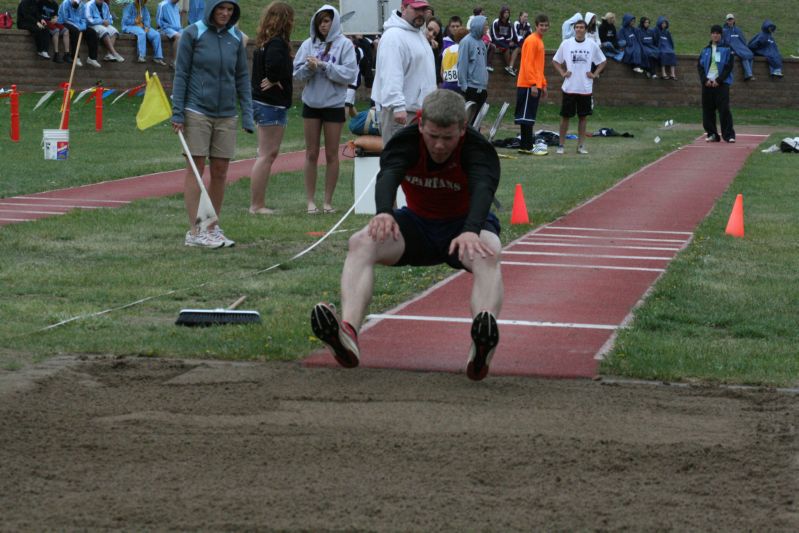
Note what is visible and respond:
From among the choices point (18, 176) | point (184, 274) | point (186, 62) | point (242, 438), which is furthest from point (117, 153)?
point (242, 438)

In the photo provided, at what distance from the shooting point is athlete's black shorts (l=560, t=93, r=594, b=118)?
21.0 m

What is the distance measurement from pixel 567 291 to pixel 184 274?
8.86 ft

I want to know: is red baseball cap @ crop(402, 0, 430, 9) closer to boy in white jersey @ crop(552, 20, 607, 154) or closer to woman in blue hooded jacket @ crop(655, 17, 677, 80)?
boy in white jersey @ crop(552, 20, 607, 154)

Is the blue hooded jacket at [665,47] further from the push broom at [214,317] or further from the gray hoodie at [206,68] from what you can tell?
the push broom at [214,317]

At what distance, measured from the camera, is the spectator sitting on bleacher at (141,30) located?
32062 mm

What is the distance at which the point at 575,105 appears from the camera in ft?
69.1

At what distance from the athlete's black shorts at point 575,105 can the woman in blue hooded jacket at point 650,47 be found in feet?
48.9

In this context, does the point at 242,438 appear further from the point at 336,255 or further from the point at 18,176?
the point at 18,176

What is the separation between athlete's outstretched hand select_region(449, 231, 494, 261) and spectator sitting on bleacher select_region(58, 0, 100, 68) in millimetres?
25561

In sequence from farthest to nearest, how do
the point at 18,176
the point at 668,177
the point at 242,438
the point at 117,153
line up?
the point at 117,153 → the point at 668,177 → the point at 18,176 → the point at 242,438

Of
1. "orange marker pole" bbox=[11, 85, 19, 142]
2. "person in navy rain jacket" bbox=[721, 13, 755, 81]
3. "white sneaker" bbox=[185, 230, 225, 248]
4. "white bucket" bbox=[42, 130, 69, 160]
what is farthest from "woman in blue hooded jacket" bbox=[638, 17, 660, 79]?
"white sneaker" bbox=[185, 230, 225, 248]

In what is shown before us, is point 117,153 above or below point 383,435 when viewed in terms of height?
below

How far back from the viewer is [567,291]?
8859mm

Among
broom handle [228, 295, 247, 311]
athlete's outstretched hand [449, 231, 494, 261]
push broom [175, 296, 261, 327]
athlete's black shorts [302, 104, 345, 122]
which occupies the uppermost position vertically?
athlete's outstretched hand [449, 231, 494, 261]
